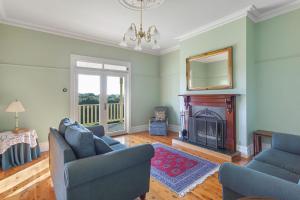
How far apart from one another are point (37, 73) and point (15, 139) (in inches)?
59.9

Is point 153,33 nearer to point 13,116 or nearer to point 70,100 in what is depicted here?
point 70,100

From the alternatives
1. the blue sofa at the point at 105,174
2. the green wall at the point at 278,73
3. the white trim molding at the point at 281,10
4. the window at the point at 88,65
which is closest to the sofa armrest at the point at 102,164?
the blue sofa at the point at 105,174

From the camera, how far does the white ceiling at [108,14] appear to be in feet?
9.29

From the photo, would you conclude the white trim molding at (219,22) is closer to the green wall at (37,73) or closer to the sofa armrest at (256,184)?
the green wall at (37,73)

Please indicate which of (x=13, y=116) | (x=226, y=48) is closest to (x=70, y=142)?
(x=13, y=116)

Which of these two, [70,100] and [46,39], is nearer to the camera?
[46,39]

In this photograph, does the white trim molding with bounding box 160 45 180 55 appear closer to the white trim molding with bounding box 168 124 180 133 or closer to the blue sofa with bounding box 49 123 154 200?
the white trim molding with bounding box 168 124 180 133

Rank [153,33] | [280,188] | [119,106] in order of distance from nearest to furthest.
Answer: [280,188] < [153,33] < [119,106]

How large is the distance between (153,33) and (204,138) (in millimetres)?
2673

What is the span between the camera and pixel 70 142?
172 centimetres

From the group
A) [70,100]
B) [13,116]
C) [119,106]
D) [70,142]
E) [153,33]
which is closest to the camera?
[70,142]

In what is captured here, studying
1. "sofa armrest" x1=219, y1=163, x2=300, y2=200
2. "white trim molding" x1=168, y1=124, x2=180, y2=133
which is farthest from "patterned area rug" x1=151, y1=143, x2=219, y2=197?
"white trim molding" x1=168, y1=124, x2=180, y2=133

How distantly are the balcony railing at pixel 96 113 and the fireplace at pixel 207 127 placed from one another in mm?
2315

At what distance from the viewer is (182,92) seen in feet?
14.9
